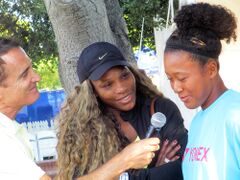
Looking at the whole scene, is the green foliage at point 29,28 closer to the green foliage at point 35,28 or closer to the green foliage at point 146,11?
the green foliage at point 35,28

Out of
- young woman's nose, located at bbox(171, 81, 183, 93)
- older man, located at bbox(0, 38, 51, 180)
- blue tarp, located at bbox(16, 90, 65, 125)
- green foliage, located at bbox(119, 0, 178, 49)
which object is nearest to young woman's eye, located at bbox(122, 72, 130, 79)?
older man, located at bbox(0, 38, 51, 180)

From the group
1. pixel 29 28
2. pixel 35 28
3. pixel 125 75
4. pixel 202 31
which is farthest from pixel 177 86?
pixel 29 28

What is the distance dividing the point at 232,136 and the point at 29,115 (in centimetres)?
1067

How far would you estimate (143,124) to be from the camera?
2711 mm

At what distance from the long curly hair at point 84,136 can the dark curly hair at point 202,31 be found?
698 mm

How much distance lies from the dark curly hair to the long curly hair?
698 mm

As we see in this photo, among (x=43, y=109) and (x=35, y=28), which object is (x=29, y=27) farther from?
(x=43, y=109)

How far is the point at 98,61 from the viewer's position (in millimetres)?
2707

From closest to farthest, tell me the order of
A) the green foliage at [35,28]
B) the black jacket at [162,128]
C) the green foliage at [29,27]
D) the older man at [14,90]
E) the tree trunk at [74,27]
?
the older man at [14,90] < the black jacket at [162,128] < the tree trunk at [74,27] < the green foliage at [35,28] < the green foliage at [29,27]

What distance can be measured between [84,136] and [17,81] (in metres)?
0.48

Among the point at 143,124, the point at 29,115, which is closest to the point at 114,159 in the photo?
the point at 143,124

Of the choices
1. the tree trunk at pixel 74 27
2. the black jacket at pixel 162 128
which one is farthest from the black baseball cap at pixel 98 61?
the tree trunk at pixel 74 27

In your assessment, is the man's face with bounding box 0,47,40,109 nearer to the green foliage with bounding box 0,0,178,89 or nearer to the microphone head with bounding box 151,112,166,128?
the microphone head with bounding box 151,112,166,128

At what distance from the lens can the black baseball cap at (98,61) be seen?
2686mm
